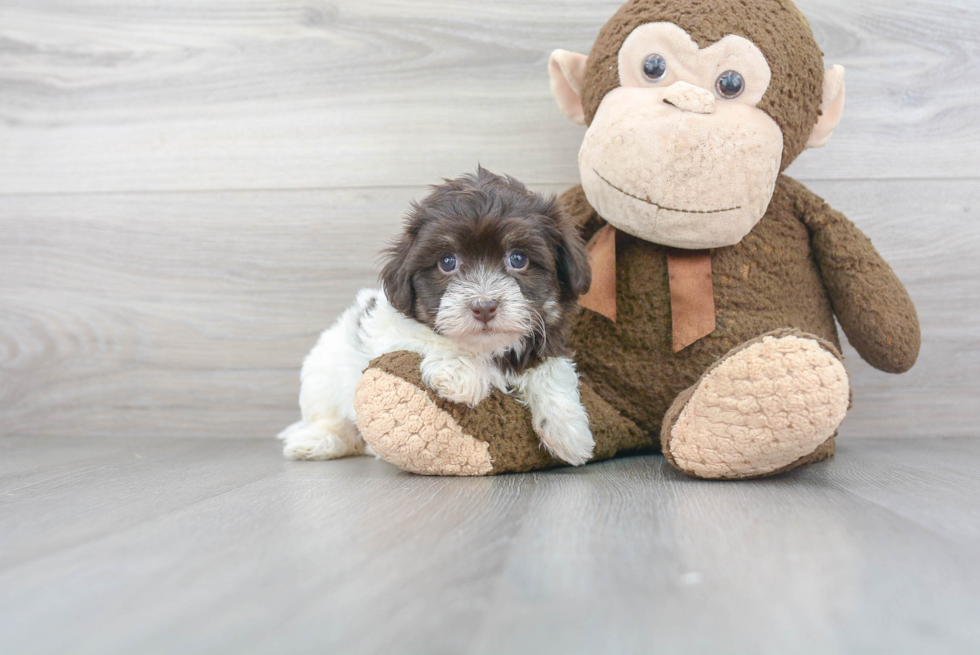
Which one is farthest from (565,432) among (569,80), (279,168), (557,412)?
(279,168)

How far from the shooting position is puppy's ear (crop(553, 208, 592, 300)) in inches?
50.0

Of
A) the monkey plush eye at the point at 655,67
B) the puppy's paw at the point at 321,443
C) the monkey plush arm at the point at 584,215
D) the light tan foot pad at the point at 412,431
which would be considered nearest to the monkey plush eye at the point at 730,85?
the monkey plush eye at the point at 655,67

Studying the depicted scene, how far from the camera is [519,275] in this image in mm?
1232

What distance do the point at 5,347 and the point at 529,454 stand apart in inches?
63.0

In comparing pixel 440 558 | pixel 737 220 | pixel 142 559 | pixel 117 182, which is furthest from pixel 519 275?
pixel 117 182

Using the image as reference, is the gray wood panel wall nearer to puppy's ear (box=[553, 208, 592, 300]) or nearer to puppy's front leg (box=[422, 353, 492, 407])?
puppy's ear (box=[553, 208, 592, 300])

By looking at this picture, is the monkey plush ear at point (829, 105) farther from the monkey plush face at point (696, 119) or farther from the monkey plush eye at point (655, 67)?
the monkey plush eye at point (655, 67)

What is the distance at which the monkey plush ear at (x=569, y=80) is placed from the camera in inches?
61.6

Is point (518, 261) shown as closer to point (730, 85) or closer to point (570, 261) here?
point (570, 261)

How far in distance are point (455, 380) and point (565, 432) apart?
233mm

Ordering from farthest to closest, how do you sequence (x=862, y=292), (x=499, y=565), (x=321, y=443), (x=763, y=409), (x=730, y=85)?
(x=321, y=443) < (x=862, y=292) < (x=730, y=85) < (x=763, y=409) < (x=499, y=565)

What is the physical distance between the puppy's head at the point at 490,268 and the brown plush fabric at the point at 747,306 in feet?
0.68

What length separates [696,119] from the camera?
1303 millimetres

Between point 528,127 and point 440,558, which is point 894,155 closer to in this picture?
point 528,127
